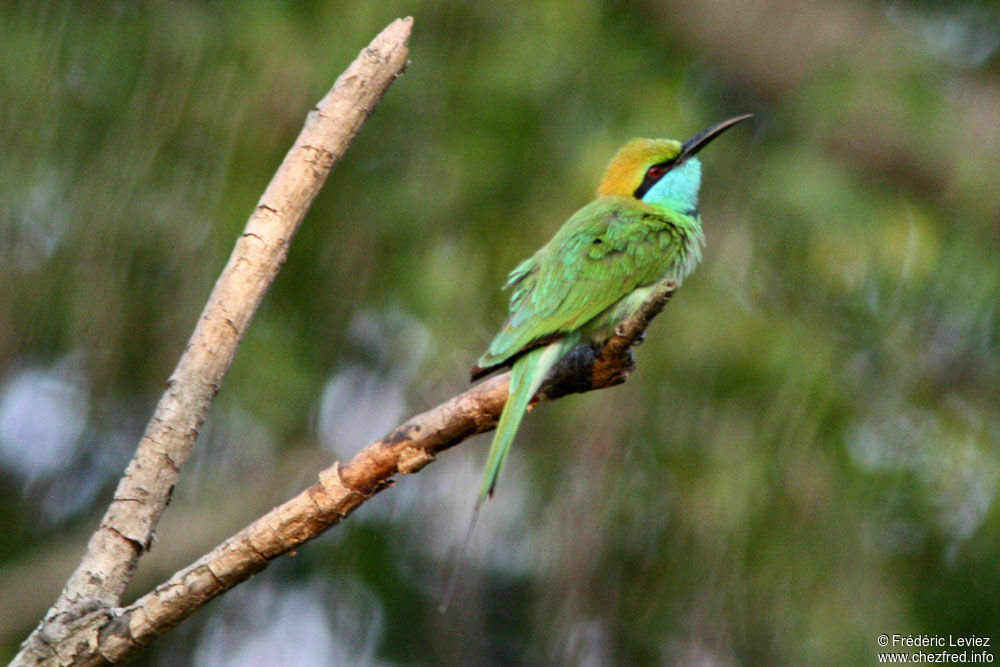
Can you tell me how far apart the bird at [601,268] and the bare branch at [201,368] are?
0.46 meters

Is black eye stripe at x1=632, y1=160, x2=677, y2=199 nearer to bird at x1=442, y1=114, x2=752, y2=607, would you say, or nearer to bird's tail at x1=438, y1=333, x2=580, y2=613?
bird at x1=442, y1=114, x2=752, y2=607

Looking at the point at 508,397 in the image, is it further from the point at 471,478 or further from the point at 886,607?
the point at 886,607

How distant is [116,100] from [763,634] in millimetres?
2618

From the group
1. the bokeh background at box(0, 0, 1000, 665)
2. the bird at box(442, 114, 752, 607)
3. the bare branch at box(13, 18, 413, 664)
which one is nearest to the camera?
the bare branch at box(13, 18, 413, 664)

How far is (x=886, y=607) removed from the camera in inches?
133

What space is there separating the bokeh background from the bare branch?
140cm

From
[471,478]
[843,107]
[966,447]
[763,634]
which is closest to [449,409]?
[471,478]

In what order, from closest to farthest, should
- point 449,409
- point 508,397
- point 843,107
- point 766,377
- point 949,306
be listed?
point 449,409 → point 508,397 → point 766,377 → point 949,306 → point 843,107

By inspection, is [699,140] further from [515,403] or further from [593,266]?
[515,403]

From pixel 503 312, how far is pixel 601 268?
905 millimetres

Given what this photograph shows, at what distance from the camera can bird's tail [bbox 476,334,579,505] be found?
6.01 ft

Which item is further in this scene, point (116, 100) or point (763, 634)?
point (116, 100)

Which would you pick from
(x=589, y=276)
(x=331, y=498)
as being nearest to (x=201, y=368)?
(x=331, y=498)

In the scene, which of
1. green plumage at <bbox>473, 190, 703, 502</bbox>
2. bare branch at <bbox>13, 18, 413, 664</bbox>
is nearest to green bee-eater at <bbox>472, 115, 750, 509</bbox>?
green plumage at <bbox>473, 190, 703, 502</bbox>
